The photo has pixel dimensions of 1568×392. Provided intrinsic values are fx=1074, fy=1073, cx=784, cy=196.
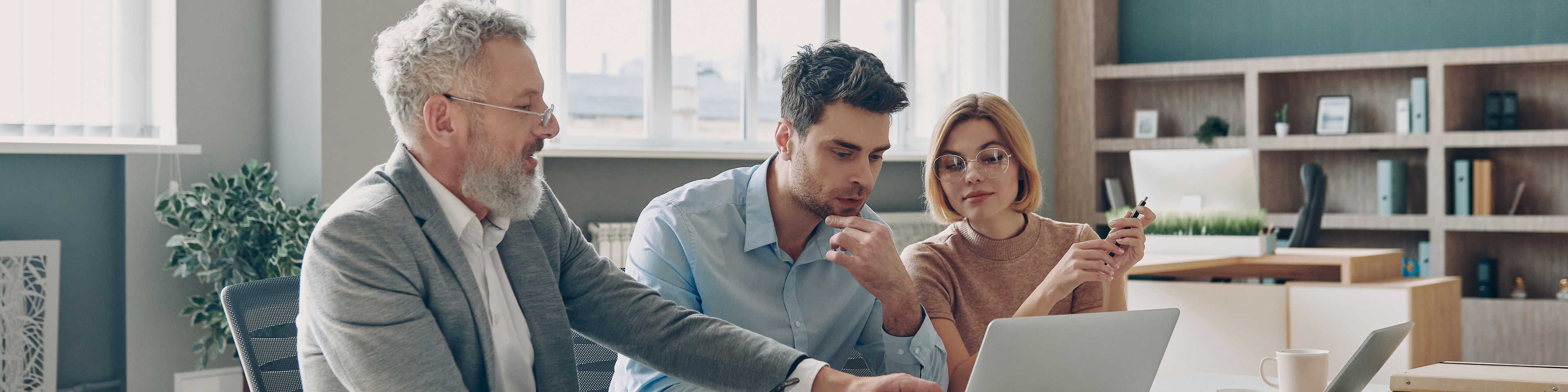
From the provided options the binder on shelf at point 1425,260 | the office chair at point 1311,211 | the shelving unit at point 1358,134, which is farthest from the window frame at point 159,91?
the binder on shelf at point 1425,260

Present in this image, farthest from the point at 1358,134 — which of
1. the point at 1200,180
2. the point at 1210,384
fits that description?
the point at 1210,384

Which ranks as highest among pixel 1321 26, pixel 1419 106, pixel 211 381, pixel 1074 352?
pixel 1321 26

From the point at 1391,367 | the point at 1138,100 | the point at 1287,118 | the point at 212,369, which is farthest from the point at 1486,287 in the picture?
the point at 212,369

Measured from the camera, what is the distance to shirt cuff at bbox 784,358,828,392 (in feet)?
4.23

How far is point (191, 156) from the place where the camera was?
123 inches

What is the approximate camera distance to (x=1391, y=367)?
3191mm

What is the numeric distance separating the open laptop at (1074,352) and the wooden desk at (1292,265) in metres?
2.01

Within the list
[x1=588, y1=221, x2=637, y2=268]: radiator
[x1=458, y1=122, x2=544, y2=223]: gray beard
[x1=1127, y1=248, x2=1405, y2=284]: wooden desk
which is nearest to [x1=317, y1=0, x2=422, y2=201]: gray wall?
[x1=588, y1=221, x2=637, y2=268]: radiator

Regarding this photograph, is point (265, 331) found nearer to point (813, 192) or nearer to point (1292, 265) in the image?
point (813, 192)

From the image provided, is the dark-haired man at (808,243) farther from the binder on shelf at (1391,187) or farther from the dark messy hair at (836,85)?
the binder on shelf at (1391,187)

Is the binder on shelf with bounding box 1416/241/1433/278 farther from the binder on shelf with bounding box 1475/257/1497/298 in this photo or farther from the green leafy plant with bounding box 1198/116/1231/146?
the green leafy plant with bounding box 1198/116/1231/146

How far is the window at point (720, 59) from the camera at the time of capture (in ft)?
13.1

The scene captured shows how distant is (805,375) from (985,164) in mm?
779

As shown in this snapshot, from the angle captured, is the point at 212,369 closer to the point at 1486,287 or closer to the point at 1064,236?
the point at 1064,236
